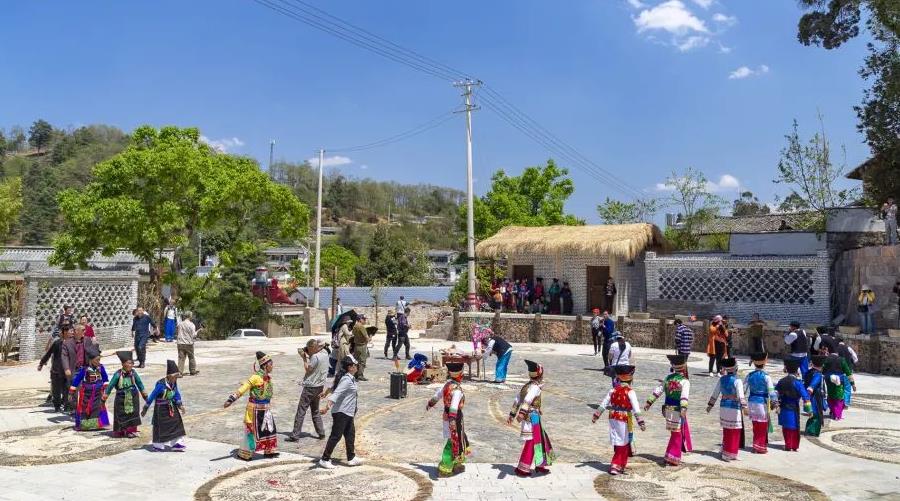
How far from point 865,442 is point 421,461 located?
23.2ft

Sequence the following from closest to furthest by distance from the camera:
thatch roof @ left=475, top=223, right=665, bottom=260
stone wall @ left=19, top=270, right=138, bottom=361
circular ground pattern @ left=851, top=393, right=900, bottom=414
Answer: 1. circular ground pattern @ left=851, top=393, right=900, bottom=414
2. stone wall @ left=19, top=270, right=138, bottom=361
3. thatch roof @ left=475, top=223, right=665, bottom=260

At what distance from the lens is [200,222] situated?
95.6 ft

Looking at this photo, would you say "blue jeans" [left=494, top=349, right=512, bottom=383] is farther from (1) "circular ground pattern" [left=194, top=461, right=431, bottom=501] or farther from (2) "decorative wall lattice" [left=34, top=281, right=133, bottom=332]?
(2) "decorative wall lattice" [left=34, top=281, right=133, bottom=332]

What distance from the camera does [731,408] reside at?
381 inches

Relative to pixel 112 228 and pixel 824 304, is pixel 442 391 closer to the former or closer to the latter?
pixel 824 304

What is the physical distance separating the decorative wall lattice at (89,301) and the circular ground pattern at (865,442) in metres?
19.8

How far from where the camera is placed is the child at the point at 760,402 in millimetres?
10047

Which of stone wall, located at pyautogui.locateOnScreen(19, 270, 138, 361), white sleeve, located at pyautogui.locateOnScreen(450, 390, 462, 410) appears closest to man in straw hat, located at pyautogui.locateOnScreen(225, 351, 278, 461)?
white sleeve, located at pyautogui.locateOnScreen(450, 390, 462, 410)

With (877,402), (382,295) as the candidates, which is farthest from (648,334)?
(382,295)

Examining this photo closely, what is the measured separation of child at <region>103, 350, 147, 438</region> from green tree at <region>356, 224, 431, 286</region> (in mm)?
40137

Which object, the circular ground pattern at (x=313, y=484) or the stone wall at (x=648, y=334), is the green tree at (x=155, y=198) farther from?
the circular ground pattern at (x=313, y=484)

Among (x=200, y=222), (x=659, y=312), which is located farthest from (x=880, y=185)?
(x=200, y=222)

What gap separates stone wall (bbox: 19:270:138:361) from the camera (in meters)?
19.8

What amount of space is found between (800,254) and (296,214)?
2068cm
